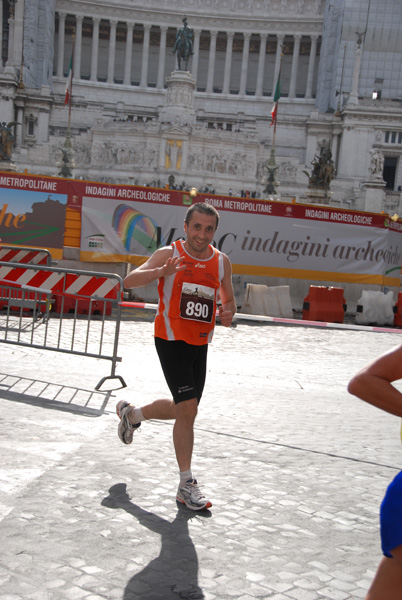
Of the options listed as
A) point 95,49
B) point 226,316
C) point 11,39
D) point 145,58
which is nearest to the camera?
point 226,316

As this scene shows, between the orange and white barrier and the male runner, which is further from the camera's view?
the orange and white barrier

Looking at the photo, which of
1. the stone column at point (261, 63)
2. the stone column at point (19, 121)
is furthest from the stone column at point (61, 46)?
the stone column at point (261, 63)

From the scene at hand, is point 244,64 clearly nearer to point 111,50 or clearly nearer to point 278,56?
point 278,56

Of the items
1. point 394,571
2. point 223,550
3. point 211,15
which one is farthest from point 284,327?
point 211,15

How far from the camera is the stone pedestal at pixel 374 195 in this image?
44.2 metres

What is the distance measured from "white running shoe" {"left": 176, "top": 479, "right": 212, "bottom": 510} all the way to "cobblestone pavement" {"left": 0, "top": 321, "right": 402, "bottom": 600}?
49mm

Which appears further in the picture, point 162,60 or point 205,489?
point 162,60

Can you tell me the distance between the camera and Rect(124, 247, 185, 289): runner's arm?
4.29 meters

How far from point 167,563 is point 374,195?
43051mm

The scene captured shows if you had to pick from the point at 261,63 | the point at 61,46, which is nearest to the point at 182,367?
the point at 261,63

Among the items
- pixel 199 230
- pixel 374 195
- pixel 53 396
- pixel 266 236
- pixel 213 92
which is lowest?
pixel 53 396

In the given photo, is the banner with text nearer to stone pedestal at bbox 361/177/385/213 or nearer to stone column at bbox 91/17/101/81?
stone pedestal at bbox 361/177/385/213

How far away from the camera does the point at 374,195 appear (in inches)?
1752

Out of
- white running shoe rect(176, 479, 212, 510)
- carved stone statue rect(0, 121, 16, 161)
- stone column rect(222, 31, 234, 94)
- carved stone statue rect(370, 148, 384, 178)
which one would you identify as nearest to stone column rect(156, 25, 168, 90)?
stone column rect(222, 31, 234, 94)
